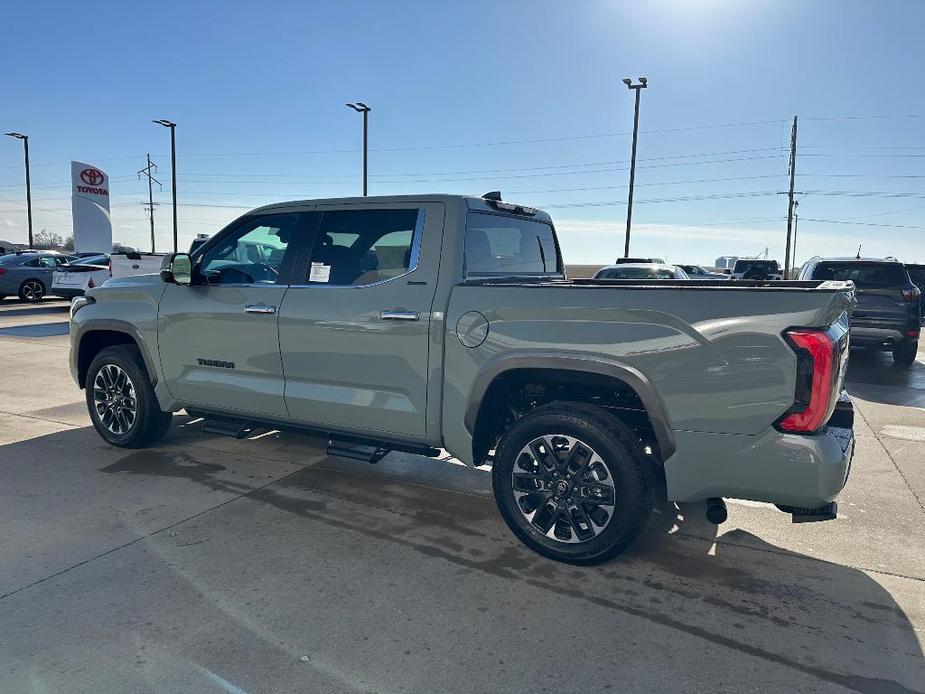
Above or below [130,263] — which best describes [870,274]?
above

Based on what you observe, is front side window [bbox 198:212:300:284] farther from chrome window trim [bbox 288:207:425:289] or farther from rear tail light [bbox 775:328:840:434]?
rear tail light [bbox 775:328:840:434]

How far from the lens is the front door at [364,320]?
12.5ft

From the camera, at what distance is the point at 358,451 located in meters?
4.12

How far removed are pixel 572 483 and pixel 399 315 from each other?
4.47ft

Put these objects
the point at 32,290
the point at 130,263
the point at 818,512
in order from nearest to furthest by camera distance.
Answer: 1. the point at 818,512
2. the point at 130,263
3. the point at 32,290

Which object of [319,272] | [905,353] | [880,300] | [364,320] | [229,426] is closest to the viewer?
[364,320]

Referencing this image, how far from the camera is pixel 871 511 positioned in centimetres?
430

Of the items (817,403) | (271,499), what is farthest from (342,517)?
(817,403)

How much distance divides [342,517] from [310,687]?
1.65 meters

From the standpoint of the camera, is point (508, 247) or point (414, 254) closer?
point (414, 254)

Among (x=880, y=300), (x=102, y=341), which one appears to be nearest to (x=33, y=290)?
(x=102, y=341)

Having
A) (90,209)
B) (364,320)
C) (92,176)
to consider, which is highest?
(92,176)

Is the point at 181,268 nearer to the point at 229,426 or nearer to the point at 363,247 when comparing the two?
the point at 229,426

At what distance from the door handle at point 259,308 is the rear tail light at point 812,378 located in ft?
10.1
